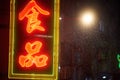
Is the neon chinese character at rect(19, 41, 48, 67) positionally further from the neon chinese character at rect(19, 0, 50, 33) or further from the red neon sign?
the neon chinese character at rect(19, 0, 50, 33)

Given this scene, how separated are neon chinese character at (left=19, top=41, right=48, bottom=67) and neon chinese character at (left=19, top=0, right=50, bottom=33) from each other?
40cm

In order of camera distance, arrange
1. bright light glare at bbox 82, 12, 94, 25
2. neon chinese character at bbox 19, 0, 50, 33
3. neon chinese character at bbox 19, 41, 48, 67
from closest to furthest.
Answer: neon chinese character at bbox 19, 41, 48, 67 < neon chinese character at bbox 19, 0, 50, 33 < bright light glare at bbox 82, 12, 94, 25

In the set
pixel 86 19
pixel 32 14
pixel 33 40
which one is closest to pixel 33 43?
pixel 33 40

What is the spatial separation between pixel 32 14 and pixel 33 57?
45.0 inches

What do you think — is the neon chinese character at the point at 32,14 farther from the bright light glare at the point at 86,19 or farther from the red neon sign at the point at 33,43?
the bright light glare at the point at 86,19

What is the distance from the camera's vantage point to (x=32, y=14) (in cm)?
1034

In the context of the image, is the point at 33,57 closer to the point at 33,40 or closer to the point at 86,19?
the point at 33,40

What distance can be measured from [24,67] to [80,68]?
19717mm

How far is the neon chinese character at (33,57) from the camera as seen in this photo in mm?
10055

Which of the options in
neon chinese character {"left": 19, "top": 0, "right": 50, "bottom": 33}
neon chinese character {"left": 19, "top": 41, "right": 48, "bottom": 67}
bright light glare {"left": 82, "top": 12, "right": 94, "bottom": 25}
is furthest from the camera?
bright light glare {"left": 82, "top": 12, "right": 94, "bottom": 25}

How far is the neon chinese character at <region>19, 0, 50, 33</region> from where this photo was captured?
10281mm

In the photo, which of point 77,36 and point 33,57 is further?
point 77,36

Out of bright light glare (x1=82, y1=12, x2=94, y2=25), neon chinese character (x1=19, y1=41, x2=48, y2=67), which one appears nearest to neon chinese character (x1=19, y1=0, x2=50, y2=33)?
neon chinese character (x1=19, y1=41, x2=48, y2=67)
